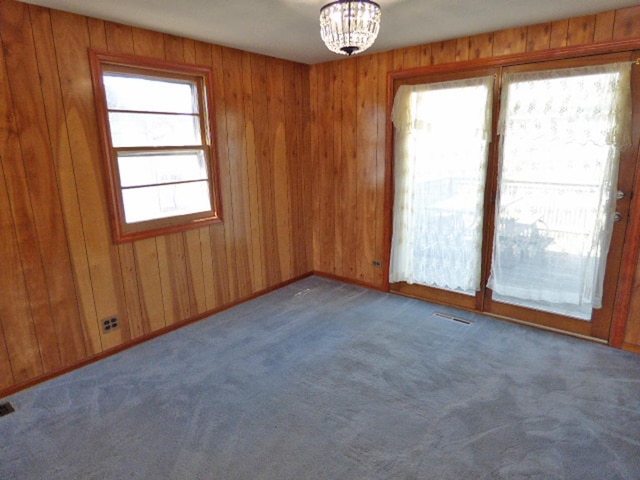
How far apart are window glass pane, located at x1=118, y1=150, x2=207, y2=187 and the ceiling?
0.93 metres

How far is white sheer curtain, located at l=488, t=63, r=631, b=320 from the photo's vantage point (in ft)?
8.88

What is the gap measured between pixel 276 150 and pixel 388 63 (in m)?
1.38

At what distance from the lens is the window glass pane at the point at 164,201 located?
9.88 ft

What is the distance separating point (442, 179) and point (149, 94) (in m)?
2.56

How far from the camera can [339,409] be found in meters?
2.31

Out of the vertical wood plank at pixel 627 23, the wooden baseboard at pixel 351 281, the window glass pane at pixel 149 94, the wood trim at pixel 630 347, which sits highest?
the vertical wood plank at pixel 627 23

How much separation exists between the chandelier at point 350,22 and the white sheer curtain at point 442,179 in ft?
5.03

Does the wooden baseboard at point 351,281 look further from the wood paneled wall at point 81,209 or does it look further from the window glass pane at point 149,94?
the window glass pane at point 149,94

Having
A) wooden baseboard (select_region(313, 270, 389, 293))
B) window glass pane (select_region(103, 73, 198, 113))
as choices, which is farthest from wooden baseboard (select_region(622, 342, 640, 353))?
window glass pane (select_region(103, 73, 198, 113))

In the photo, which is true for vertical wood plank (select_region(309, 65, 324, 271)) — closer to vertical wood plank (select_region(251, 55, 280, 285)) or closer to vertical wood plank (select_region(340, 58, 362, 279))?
vertical wood plank (select_region(340, 58, 362, 279))

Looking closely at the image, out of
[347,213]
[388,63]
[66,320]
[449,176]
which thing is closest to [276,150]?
[347,213]

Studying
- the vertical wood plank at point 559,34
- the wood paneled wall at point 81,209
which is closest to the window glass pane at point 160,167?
the wood paneled wall at point 81,209

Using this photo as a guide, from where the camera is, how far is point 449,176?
11.4 feet

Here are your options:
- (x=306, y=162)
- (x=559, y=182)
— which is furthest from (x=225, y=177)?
(x=559, y=182)
